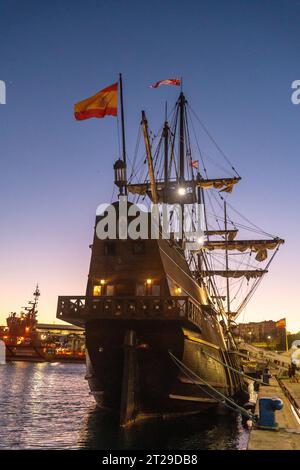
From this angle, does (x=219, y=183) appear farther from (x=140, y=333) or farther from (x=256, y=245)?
(x=140, y=333)

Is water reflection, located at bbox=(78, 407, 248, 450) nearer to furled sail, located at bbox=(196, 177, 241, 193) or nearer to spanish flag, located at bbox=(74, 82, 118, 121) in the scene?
spanish flag, located at bbox=(74, 82, 118, 121)

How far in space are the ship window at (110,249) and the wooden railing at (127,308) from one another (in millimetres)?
2424

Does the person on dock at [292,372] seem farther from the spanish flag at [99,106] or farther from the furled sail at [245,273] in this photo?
the spanish flag at [99,106]

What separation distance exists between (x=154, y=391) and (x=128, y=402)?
56.2 inches

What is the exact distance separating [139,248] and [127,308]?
10.1ft

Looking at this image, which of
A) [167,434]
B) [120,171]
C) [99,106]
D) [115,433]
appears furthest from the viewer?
[120,171]

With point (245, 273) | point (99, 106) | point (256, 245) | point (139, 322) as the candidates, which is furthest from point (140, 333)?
point (245, 273)

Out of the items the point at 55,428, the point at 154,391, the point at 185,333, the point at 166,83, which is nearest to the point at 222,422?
the point at 154,391

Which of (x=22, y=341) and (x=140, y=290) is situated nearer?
(x=140, y=290)

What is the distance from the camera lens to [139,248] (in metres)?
17.5

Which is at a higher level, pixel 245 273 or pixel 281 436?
pixel 245 273

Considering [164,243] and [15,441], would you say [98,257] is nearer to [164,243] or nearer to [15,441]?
[164,243]

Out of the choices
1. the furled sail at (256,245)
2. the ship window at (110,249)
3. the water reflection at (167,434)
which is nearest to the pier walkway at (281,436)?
the water reflection at (167,434)

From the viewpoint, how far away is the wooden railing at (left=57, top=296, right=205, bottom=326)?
15.4m
